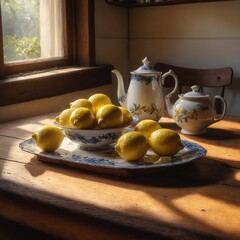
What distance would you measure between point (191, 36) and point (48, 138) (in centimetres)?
159

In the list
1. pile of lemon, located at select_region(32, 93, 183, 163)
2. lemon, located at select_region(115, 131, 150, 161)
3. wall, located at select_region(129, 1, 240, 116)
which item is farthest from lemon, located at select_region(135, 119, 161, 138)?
wall, located at select_region(129, 1, 240, 116)

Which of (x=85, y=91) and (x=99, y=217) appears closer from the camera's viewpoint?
(x=99, y=217)

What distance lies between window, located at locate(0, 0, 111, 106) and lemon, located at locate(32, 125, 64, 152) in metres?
0.64

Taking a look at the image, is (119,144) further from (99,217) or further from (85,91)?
(85,91)

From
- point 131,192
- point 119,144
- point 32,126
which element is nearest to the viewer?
point 131,192

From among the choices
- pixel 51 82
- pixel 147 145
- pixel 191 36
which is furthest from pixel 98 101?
pixel 191 36

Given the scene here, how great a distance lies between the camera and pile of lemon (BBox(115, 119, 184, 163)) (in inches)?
35.1

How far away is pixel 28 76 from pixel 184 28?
3.50 feet

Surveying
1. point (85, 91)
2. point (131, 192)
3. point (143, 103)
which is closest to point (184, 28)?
point (85, 91)

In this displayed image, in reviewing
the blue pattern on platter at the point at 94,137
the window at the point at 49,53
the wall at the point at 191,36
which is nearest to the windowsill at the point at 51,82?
the window at the point at 49,53

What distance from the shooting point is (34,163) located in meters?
0.98

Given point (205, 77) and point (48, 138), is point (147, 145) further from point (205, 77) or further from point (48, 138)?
point (205, 77)

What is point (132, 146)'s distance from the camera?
890 mm

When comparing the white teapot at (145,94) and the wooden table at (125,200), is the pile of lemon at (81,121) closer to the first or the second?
the wooden table at (125,200)
